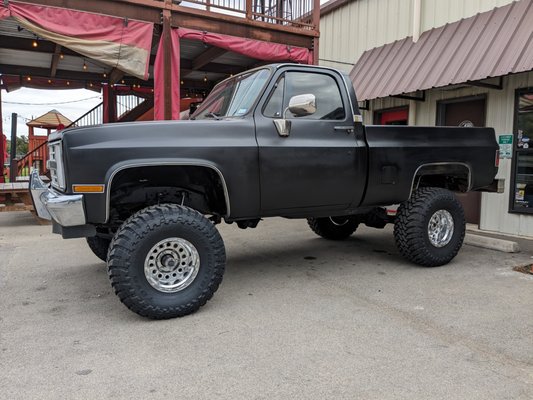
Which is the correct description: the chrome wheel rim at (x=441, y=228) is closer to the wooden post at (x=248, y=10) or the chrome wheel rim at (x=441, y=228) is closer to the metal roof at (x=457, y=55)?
the metal roof at (x=457, y=55)

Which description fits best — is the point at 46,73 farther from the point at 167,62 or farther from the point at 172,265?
the point at 172,265

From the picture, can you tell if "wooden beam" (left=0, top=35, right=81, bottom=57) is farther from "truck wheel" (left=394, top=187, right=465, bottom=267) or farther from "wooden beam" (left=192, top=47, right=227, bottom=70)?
"truck wheel" (left=394, top=187, right=465, bottom=267)

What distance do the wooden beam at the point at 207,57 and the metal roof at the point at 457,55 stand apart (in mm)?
3047

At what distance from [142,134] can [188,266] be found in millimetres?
1176

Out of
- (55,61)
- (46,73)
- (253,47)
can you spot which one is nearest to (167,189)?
(253,47)

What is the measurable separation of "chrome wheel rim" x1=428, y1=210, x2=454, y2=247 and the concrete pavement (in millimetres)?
331

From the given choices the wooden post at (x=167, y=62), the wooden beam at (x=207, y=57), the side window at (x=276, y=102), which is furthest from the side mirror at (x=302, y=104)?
the wooden beam at (x=207, y=57)

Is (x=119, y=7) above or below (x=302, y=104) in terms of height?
above

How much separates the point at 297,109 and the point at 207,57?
6.76 meters

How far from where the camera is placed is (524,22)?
6.29 meters

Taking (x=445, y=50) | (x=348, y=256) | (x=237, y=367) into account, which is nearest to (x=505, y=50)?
(x=445, y=50)

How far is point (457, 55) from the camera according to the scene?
7.07 m

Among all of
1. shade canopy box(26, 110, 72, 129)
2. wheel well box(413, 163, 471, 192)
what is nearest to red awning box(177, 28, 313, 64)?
wheel well box(413, 163, 471, 192)

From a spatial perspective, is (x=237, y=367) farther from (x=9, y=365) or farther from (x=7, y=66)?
(x=7, y=66)
